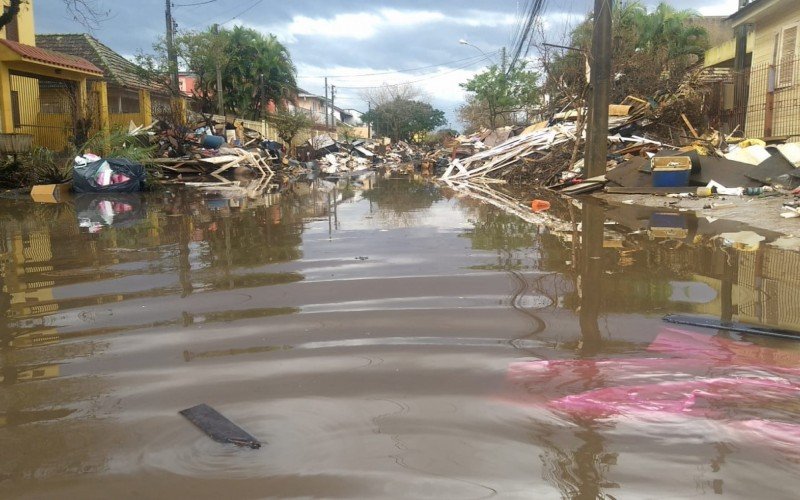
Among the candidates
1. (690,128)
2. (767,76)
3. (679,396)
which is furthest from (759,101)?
(679,396)

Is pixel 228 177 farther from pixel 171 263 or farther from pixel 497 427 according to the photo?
pixel 497 427

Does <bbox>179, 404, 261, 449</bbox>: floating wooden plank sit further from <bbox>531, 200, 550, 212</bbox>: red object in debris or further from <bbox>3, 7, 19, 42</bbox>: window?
<bbox>3, 7, 19, 42</bbox>: window

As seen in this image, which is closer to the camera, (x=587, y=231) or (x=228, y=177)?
(x=587, y=231)

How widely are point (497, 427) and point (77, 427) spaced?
1.77m

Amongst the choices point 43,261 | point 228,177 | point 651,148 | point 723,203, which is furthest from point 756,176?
point 228,177

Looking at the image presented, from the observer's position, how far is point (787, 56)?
15859 mm

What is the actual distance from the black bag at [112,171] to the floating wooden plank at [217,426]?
15.4 meters

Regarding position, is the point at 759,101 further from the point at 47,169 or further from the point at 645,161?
the point at 47,169

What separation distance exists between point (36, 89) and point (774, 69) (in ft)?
76.7

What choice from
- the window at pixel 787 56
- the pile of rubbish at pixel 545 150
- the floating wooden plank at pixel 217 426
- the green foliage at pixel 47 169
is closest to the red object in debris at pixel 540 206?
the pile of rubbish at pixel 545 150

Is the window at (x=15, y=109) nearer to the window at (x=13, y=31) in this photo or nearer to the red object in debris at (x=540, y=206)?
the window at (x=13, y=31)

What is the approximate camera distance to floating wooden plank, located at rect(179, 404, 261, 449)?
2455 millimetres

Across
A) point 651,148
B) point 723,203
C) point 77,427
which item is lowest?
point 77,427

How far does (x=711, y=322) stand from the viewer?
400 centimetres
